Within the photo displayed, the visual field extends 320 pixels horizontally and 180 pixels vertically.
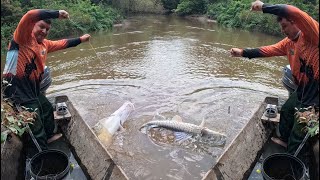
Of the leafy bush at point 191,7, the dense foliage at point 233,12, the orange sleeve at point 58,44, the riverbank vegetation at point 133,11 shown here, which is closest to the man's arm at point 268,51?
the orange sleeve at point 58,44

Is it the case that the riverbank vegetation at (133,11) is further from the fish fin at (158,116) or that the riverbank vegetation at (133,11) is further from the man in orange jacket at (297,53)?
the man in orange jacket at (297,53)

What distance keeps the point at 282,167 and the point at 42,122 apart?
295 cm

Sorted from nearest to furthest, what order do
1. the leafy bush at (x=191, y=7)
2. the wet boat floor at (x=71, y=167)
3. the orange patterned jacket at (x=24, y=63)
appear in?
the orange patterned jacket at (x=24, y=63) → the wet boat floor at (x=71, y=167) → the leafy bush at (x=191, y=7)

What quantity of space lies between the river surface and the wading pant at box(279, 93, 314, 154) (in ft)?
3.94

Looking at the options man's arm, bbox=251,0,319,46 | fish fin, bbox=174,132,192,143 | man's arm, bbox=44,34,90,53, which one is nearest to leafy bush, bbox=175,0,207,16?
fish fin, bbox=174,132,192,143

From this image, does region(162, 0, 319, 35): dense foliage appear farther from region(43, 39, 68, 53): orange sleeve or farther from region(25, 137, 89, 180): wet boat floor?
region(25, 137, 89, 180): wet boat floor

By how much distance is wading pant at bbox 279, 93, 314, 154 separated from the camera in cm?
386

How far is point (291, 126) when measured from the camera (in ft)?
14.1

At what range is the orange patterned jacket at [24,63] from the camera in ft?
13.2

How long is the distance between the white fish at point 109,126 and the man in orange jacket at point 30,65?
1341 millimetres

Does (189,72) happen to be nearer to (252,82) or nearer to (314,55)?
(252,82)

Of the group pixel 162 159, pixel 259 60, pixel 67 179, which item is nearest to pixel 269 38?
pixel 259 60

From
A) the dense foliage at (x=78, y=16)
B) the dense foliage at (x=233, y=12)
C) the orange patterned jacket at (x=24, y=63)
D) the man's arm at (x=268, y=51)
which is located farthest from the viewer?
the dense foliage at (x=233, y=12)

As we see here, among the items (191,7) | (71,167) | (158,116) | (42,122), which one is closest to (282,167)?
(71,167)
